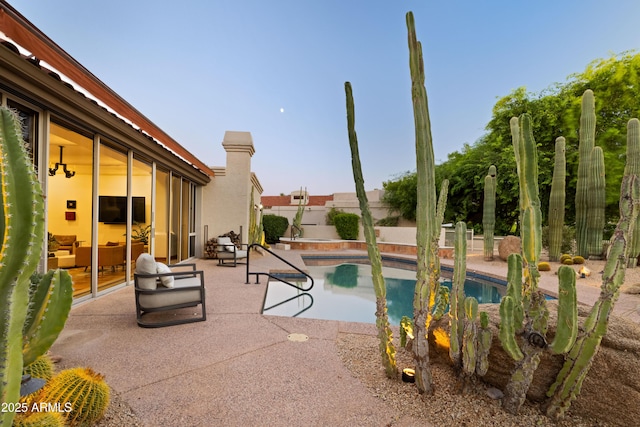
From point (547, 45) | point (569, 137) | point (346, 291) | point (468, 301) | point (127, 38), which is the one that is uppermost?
point (547, 45)

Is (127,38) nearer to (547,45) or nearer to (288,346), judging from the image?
(288,346)

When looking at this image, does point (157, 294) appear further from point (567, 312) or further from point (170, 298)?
point (567, 312)

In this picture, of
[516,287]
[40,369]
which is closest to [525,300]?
[516,287]

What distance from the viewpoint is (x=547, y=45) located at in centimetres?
1304

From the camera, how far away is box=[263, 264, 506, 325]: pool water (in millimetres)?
4752

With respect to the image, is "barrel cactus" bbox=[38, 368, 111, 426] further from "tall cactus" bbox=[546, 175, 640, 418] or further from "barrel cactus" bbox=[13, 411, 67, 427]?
"tall cactus" bbox=[546, 175, 640, 418]

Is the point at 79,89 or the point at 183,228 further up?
the point at 79,89

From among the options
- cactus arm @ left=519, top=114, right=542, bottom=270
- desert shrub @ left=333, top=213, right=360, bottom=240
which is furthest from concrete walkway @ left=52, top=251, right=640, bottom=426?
desert shrub @ left=333, top=213, right=360, bottom=240

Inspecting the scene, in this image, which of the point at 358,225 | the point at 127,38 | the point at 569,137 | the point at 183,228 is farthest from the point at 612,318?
the point at 569,137

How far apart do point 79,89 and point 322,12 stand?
33.7 feet

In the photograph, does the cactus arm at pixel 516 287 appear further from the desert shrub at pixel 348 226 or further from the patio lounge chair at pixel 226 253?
the desert shrub at pixel 348 226

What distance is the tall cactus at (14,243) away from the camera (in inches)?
34.9

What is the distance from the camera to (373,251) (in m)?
2.28

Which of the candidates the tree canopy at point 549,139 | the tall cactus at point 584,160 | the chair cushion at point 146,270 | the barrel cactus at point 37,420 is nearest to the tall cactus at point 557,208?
the tall cactus at point 584,160
